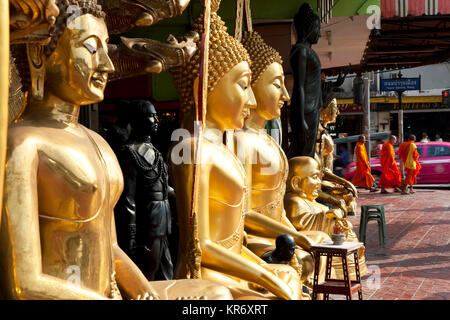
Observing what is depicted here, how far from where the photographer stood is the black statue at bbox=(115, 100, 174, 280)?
3072mm

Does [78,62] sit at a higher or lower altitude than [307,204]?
higher

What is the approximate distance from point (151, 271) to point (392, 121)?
25.8 metres

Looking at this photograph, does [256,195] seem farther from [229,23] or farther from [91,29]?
[91,29]

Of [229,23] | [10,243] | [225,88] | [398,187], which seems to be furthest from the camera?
[398,187]

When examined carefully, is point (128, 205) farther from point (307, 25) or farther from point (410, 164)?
point (410, 164)

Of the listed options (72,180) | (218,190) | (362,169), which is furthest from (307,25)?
(362,169)

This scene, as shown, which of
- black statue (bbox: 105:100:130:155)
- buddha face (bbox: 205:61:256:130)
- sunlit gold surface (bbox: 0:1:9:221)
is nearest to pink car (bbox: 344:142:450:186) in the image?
buddha face (bbox: 205:61:256:130)

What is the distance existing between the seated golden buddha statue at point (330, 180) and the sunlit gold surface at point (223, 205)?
340cm

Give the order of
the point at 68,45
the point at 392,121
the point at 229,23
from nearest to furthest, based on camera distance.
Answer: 1. the point at 68,45
2. the point at 229,23
3. the point at 392,121

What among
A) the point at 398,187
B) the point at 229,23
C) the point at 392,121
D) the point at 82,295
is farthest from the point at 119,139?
the point at 392,121

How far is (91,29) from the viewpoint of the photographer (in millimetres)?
2037

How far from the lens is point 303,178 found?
18.6ft

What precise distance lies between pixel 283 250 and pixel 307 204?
210 cm

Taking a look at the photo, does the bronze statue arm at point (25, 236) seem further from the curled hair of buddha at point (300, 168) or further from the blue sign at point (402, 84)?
the blue sign at point (402, 84)
